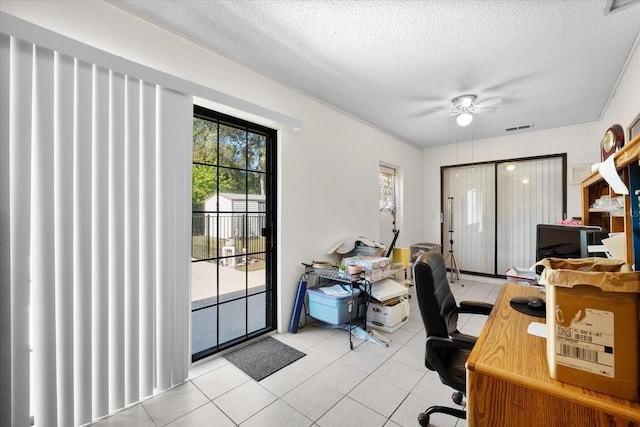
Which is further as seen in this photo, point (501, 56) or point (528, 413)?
point (501, 56)

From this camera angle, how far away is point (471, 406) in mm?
899

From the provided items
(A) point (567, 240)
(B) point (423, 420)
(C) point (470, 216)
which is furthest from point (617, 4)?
(C) point (470, 216)

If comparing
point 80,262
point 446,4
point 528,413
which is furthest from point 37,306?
point 446,4

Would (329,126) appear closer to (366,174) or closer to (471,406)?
(366,174)

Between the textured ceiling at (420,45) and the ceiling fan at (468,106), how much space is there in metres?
0.09

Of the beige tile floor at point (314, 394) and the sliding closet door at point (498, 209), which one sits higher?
the sliding closet door at point (498, 209)

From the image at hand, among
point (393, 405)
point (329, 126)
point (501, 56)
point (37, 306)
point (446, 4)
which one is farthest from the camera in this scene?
point (329, 126)

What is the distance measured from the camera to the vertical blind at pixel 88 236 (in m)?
1.39

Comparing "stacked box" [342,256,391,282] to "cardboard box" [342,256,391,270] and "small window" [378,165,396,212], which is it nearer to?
"cardboard box" [342,256,391,270]

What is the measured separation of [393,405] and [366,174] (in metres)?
2.87

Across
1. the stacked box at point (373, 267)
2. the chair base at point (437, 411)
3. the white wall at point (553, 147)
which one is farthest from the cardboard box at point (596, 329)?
the white wall at point (553, 147)

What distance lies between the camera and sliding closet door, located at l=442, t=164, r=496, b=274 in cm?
496

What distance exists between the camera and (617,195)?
1.44 metres

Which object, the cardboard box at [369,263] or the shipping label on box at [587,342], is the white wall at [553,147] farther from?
the shipping label on box at [587,342]
